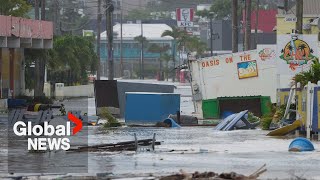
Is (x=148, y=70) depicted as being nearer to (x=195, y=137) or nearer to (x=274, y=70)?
(x=274, y=70)

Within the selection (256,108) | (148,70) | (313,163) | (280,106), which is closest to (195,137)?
(280,106)

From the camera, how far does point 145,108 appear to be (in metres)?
38.9

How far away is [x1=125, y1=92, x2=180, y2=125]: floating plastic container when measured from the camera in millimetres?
38625

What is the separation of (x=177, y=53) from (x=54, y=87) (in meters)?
98.2

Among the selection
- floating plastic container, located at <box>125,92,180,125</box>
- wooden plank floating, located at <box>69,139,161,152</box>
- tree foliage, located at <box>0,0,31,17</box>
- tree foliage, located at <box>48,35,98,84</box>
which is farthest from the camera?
tree foliage, located at <box>48,35,98,84</box>

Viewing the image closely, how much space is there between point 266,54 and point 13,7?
32.9 meters

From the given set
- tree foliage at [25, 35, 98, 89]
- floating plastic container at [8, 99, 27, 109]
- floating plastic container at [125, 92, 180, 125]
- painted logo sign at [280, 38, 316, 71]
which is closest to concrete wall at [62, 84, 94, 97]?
tree foliage at [25, 35, 98, 89]

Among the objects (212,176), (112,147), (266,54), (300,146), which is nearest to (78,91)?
(266,54)

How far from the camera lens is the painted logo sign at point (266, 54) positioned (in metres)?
44.1

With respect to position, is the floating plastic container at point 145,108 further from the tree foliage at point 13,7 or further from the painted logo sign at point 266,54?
the tree foliage at point 13,7

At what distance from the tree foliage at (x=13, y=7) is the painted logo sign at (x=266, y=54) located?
3114 cm

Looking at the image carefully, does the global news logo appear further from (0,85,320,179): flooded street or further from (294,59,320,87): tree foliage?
(294,59,320,87): tree foliage

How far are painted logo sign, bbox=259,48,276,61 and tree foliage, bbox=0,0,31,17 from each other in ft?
102

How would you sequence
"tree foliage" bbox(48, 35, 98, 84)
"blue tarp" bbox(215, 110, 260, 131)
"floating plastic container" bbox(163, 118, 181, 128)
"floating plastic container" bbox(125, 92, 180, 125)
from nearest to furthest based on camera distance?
"blue tarp" bbox(215, 110, 260, 131) → "floating plastic container" bbox(163, 118, 181, 128) → "floating plastic container" bbox(125, 92, 180, 125) → "tree foliage" bbox(48, 35, 98, 84)
